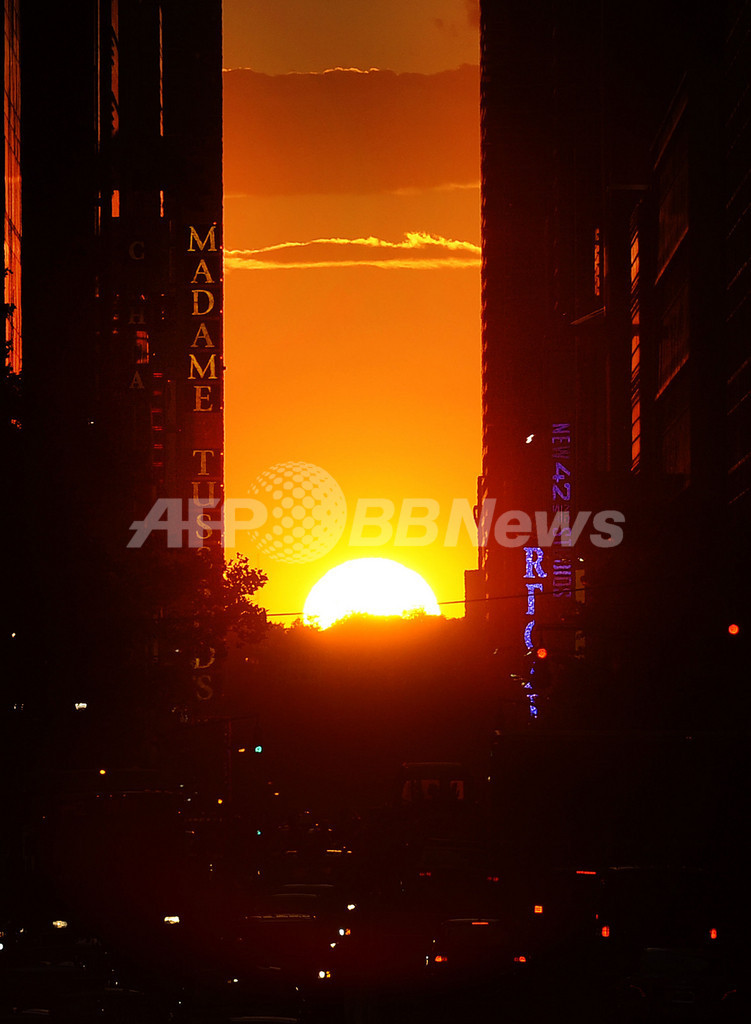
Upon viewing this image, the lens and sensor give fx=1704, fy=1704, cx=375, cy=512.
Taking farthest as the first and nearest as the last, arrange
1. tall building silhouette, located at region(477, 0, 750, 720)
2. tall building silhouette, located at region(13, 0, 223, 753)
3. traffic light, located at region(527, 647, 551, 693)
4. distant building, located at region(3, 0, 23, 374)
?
1. tall building silhouette, located at region(13, 0, 223, 753)
2. distant building, located at region(3, 0, 23, 374)
3. tall building silhouette, located at region(477, 0, 750, 720)
4. traffic light, located at region(527, 647, 551, 693)

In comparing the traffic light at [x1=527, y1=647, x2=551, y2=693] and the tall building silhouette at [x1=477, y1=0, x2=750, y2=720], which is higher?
the tall building silhouette at [x1=477, y1=0, x2=750, y2=720]

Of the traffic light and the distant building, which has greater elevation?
the distant building

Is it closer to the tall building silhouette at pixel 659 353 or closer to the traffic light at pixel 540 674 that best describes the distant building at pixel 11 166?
the tall building silhouette at pixel 659 353

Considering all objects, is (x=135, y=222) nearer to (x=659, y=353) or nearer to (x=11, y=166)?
(x=11, y=166)

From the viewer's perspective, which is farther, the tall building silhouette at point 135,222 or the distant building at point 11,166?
the tall building silhouette at point 135,222

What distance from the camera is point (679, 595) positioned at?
71.4 meters

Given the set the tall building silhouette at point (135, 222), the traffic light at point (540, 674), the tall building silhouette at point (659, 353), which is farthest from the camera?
the tall building silhouette at point (135, 222)

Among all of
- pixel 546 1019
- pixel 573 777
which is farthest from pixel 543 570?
pixel 546 1019

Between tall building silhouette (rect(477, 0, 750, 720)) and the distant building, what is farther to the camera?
the distant building

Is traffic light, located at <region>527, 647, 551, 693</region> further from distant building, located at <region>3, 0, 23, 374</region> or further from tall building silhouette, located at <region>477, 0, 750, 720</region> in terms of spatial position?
distant building, located at <region>3, 0, 23, 374</region>

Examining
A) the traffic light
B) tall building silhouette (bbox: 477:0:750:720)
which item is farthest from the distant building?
the traffic light

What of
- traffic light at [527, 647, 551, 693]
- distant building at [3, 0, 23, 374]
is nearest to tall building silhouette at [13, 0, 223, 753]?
distant building at [3, 0, 23, 374]

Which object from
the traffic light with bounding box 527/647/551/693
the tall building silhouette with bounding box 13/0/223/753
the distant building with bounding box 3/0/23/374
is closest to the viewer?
the traffic light with bounding box 527/647/551/693

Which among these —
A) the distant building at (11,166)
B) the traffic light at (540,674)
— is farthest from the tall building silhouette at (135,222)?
the traffic light at (540,674)
